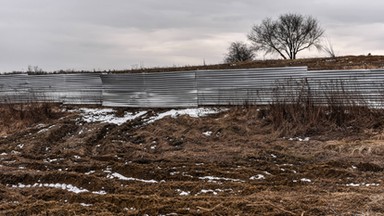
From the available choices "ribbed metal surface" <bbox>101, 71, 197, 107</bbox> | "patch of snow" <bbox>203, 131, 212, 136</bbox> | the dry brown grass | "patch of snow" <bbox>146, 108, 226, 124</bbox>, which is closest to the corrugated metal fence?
"ribbed metal surface" <bbox>101, 71, 197, 107</bbox>

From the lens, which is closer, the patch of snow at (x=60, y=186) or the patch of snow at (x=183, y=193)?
the patch of snow at (x=183, y=193)

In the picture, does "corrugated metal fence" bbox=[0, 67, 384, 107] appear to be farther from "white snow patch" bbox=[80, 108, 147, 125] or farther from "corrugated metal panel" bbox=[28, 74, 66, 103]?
"white snow patch" bbox=[80, 108, 147, 125]

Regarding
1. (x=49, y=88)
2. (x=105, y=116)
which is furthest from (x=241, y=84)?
(x=49, y=88)

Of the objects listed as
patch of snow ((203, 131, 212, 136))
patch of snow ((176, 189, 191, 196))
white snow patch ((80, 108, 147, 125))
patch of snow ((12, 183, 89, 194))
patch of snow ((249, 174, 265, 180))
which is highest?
white snow patch ((80, 108, 147, 125))

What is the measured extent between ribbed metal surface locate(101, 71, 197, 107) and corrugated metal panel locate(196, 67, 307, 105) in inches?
15.8

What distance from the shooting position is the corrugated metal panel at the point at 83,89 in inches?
571

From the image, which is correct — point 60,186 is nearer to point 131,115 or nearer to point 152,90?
point 131,115

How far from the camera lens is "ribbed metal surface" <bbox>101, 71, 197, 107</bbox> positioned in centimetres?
1330

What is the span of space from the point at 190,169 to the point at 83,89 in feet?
28.7

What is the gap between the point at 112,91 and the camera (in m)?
14.2

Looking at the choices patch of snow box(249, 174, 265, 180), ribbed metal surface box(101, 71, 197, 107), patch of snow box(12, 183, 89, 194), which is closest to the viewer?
patch of snow box(12, 183, 89, 194)

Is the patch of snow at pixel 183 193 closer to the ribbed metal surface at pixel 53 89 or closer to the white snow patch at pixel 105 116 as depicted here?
the white snow patch at pixel 105 116

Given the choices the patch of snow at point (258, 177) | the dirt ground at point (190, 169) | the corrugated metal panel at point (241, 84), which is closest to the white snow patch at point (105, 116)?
the dirt ground at point (190, 169)

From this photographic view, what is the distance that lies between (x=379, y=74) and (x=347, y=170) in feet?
17.9
